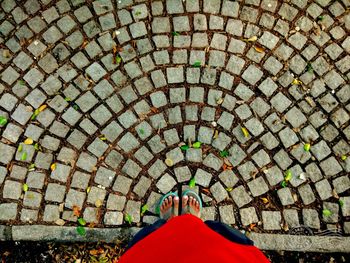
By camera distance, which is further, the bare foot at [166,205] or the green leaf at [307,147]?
the green leaf at [307,147]

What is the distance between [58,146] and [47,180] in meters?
0.36

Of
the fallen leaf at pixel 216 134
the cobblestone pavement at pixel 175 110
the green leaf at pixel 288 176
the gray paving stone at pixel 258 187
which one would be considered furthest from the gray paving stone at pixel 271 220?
the fallen leaf at pixel 216 134

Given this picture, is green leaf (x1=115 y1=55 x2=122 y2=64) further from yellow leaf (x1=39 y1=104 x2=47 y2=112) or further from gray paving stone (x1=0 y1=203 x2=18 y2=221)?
gray paving stone (x1=0 y1=203 x2=18 y2=221)

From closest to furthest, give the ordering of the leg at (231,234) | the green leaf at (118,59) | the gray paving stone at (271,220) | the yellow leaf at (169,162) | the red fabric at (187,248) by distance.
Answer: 1. the red fabric at (187,248)
2. the leg at (231,234)
3. the gray paving stone at (271,220)
4. the yellow leaf at (169,162)
5. the green leaf at (118,59)

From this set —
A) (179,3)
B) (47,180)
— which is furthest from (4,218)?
(179,3)

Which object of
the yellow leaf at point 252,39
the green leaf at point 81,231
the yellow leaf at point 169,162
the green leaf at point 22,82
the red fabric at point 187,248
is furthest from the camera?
the yellow leaf at point 252,39

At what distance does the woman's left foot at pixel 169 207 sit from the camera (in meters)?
4.03

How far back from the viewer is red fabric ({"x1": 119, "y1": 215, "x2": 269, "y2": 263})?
2.65m

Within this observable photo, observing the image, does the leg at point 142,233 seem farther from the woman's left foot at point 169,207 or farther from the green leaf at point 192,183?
the green leaf at point 192,183

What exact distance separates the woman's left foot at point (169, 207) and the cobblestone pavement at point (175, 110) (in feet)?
0.44

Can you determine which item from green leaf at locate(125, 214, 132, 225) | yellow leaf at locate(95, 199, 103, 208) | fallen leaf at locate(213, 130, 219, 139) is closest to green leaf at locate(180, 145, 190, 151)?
fallen leaf at locate(213, 130, 219, 139)

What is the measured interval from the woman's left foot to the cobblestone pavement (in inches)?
Result: 5.2

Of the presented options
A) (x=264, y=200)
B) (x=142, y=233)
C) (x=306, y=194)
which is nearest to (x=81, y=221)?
(x=142, y=233)

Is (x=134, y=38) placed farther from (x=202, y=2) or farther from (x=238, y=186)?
(x=238, y=186)
